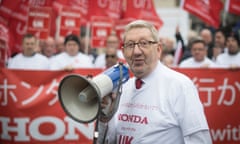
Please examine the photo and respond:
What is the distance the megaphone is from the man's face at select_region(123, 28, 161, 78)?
9cm

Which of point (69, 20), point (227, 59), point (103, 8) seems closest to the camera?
point (227, 59)

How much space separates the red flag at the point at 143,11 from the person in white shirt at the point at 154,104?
260 inches

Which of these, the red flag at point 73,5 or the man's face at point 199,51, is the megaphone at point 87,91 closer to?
the man's face at point 199,51

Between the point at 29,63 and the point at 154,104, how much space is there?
522 centimetres

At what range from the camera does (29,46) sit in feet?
25.7

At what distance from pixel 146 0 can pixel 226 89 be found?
Answer: 3618mm

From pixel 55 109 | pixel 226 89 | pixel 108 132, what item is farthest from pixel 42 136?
pixel 108 132

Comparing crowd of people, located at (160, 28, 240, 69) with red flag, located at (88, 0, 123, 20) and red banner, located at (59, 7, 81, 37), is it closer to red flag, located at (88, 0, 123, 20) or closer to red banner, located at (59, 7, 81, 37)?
red flag, located at (88, 0, 123, 20)

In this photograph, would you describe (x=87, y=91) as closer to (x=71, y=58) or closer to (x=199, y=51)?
(x=199, y=51)

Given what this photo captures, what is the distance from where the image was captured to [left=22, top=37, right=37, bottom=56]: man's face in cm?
770

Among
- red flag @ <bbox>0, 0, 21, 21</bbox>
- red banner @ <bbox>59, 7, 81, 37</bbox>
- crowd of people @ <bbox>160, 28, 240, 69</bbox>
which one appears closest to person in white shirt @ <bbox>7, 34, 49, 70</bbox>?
red flag @ <bbox>0, 0, 21, 21</bbox>

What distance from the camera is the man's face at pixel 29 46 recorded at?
7.70 m

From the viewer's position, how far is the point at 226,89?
6789 millimetres

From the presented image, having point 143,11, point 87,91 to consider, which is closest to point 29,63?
point 143,11
